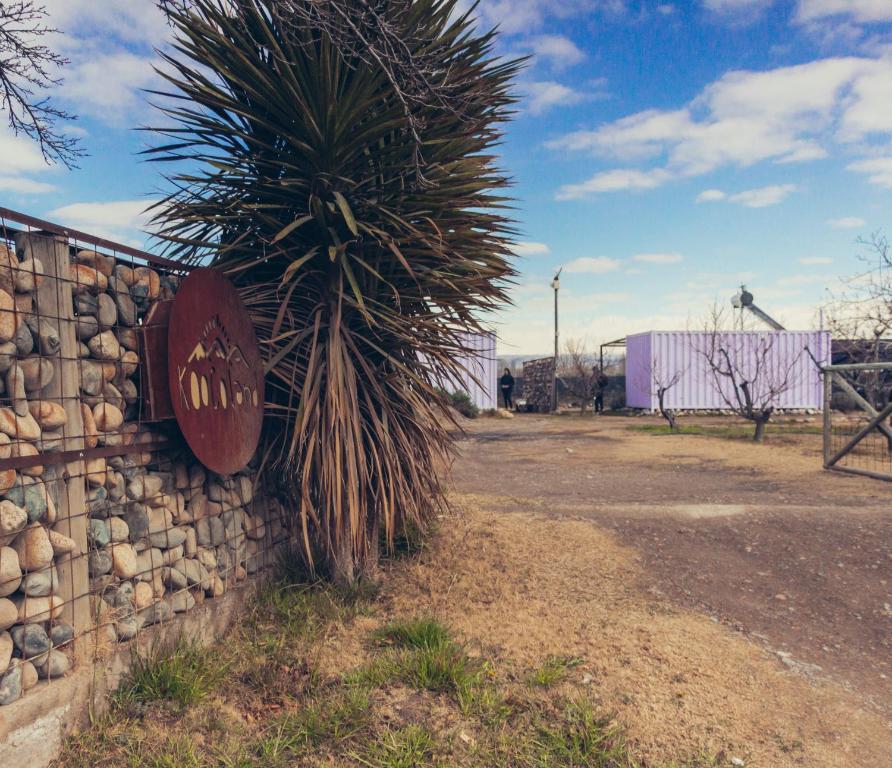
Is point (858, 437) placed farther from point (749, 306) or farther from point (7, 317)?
point (749, 306)

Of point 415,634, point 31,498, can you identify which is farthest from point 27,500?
point 415,634

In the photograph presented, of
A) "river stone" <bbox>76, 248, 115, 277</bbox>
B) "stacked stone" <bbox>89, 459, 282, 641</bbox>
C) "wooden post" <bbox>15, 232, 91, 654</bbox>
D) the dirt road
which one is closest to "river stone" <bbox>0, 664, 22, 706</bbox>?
"wooden post" <bbox>15, 232, 91, 654</bbox>

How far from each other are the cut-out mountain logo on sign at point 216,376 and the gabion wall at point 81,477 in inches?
8.2

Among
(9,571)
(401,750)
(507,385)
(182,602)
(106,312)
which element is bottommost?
(401,750)

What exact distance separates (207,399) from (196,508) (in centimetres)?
60

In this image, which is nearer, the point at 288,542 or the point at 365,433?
the point at 365,433

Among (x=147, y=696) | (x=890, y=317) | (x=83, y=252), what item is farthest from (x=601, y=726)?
(x=890, y=317)

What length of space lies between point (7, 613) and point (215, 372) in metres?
1.41

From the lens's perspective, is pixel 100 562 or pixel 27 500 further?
pixel 100 562

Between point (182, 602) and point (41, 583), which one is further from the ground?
point (41, 583)

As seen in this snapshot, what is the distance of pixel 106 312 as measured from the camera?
2.93 metres

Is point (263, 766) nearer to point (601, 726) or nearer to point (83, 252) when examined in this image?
point (601, 726)

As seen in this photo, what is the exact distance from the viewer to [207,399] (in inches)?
131

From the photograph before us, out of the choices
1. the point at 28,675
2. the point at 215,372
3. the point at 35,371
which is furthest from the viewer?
the point at 215,372
